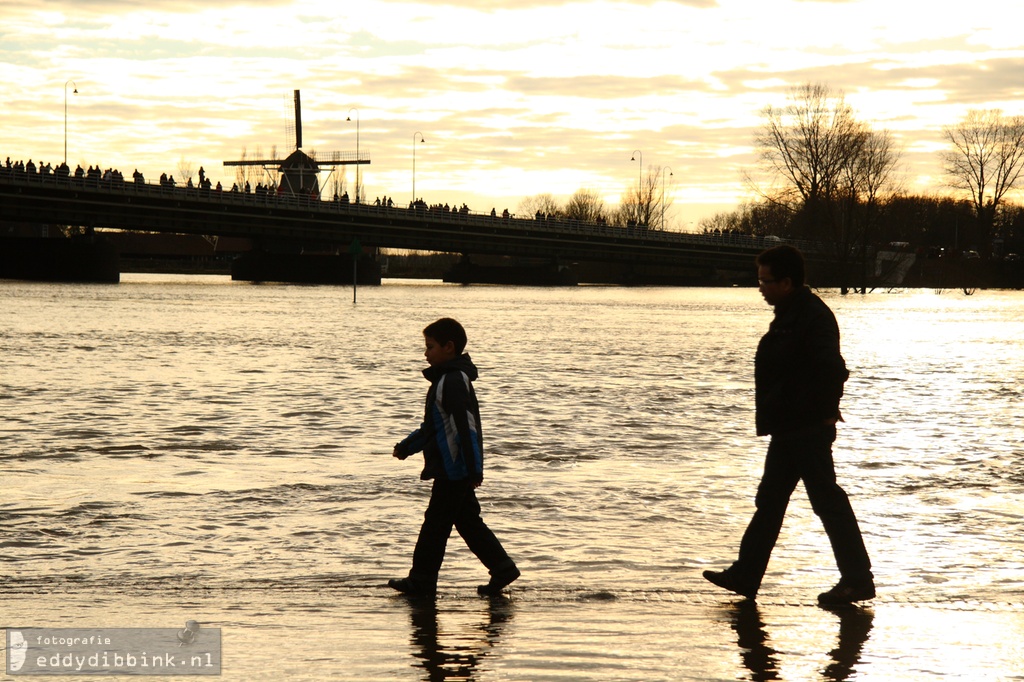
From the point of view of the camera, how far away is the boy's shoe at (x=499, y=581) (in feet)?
21.9

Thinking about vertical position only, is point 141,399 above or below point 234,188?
below

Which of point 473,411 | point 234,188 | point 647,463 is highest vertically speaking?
point 234,188

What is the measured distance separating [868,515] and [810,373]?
3165 millimetres

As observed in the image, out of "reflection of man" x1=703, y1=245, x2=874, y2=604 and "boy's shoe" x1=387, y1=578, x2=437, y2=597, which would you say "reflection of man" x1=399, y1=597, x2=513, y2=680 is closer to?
"boy's shoe" x1=387, y1=578, x2=437, y2=597

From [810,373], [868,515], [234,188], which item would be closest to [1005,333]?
[868,515]

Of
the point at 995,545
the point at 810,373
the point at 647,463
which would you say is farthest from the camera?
the point at 647,463

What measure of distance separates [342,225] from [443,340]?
293 feet

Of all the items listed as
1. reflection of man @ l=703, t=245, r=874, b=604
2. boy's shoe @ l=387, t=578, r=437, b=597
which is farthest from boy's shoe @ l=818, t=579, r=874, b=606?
boy's shoe @ l=387, t=578, r=437, b=597

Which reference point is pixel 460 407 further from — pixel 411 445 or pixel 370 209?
pixel 370 209

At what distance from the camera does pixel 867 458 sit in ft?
39.3

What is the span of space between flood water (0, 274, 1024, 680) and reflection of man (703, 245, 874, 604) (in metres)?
0.20

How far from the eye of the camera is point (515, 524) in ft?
28.5

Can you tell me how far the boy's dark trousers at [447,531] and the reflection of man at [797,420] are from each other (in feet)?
3.47

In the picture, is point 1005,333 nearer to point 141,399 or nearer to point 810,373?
point 141,399
